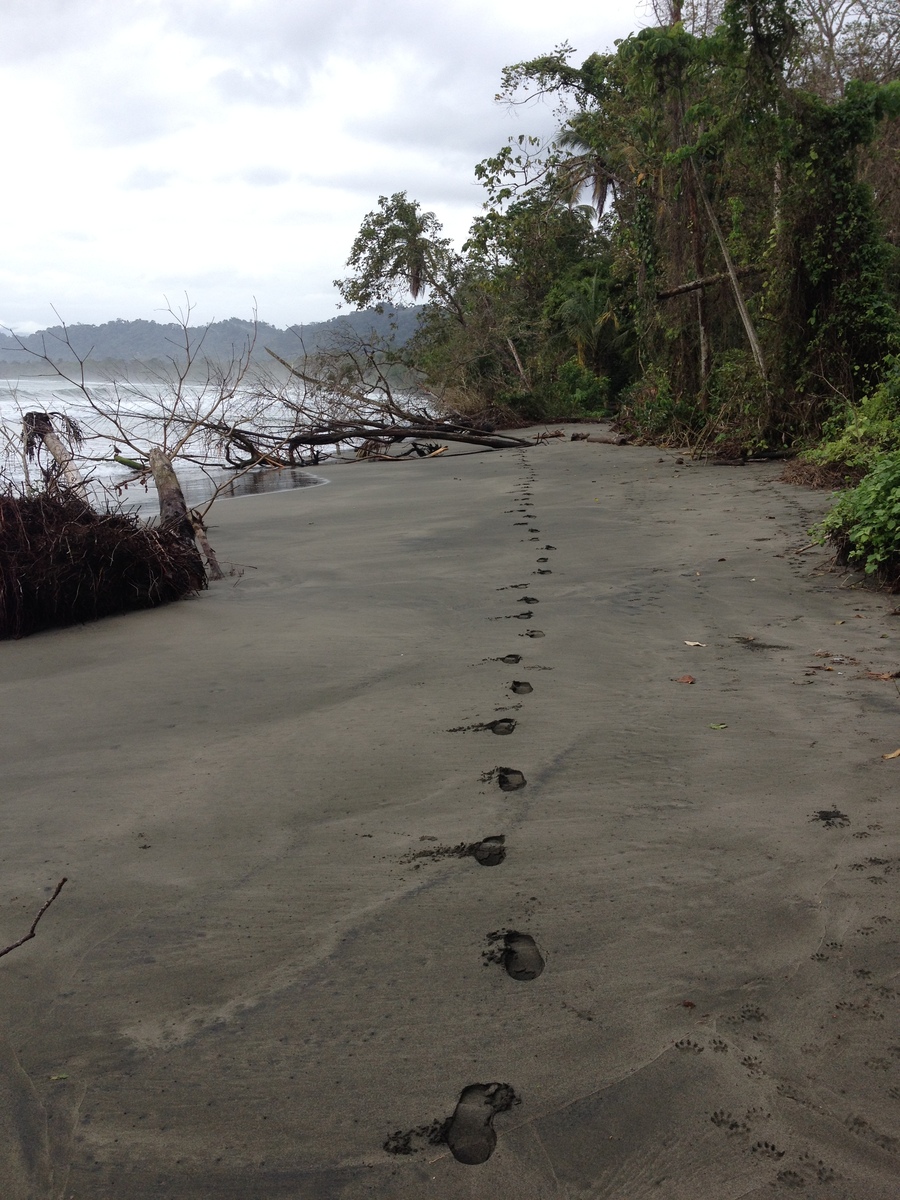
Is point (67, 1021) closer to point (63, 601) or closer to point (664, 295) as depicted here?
point (63, 601)

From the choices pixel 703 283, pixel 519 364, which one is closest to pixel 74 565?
pixel 703 283

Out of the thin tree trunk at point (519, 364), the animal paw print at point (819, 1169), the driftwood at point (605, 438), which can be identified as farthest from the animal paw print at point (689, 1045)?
the thin tree trunk at point (519, 364)

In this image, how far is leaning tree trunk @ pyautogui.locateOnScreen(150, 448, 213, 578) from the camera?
5.92m

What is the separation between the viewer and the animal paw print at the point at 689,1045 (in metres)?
1.59

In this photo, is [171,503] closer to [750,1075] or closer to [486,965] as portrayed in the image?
[486,965]

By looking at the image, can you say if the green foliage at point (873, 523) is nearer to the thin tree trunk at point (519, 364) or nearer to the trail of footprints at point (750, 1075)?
the trail of footprints at point (750, 1075)

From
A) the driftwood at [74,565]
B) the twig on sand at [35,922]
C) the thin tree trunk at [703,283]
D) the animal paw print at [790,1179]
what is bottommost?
the animal paw print at [790,1179]

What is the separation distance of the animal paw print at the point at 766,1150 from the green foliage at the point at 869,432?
5.74 metres

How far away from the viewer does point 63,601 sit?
500 cm

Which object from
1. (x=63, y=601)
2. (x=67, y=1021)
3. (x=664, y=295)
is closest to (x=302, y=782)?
(x=67, y=1021)

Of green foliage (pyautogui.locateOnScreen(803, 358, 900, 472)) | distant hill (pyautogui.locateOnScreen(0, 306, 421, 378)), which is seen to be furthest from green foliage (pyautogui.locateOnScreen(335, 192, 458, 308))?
green foliage (pyautogui.locateOnScreen(803, 358, 900, 472))

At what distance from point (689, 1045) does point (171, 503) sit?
19.3ft

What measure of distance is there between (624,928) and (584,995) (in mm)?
228

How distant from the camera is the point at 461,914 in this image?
203 cm
